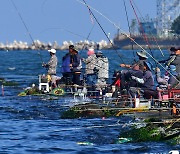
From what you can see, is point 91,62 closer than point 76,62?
Yes

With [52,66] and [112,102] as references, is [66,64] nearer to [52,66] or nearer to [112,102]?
[52,66]

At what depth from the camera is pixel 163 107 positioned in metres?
20.0

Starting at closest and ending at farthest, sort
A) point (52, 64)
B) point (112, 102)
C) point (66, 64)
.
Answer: point (112, 102)
point (66, 64)
point (52, 64)

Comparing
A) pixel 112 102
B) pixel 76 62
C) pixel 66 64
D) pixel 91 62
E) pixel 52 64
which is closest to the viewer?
pixel 112 102

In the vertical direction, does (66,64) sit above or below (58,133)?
above

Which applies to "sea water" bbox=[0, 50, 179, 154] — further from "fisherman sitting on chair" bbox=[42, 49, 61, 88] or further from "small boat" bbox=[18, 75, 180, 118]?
"fisherman sitting on chair" bbox=[42, 49, 61, 88]

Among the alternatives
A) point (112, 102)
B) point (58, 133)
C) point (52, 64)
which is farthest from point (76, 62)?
point (58, 133)

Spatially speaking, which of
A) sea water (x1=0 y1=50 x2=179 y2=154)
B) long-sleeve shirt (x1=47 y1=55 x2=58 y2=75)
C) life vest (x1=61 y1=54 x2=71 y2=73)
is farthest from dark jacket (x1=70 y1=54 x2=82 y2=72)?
sea water (x1=0 y1=50 x2=179 y2=154)

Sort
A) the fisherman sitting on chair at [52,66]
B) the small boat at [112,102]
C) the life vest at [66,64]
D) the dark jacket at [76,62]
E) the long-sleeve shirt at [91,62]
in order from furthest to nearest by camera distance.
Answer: the fisherman sitting on chair at [52,66], the life vest at [66,64], the dark jacket at [76,62], the long-sleeve shirt at [91,62], the small boat at [112,102]

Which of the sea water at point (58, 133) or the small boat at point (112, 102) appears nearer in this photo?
the sea water at point (58, 133)

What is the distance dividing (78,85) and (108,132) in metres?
9.62

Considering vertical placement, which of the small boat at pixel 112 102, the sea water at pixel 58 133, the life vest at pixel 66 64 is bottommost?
the sea water at pixel 58 133

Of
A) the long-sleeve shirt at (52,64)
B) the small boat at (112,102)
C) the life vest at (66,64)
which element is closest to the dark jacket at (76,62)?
the life vest at (66,64)

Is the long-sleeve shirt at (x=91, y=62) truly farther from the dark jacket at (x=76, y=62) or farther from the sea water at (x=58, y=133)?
the sea water at (x=58, y=133)
